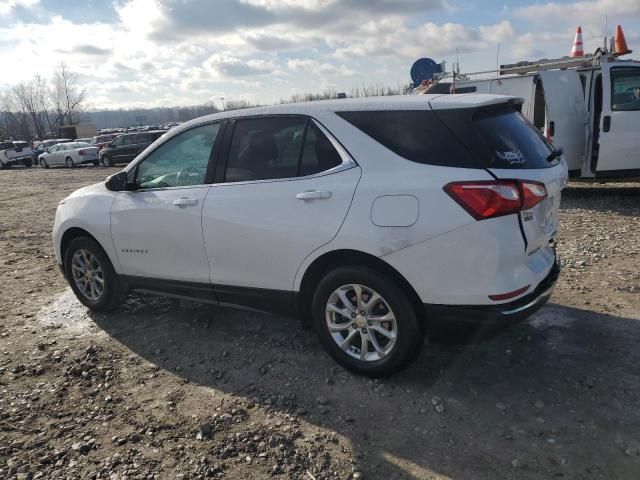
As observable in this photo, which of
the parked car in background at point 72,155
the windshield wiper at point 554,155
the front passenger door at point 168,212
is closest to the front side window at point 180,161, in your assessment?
the front passenger door at point 168,212

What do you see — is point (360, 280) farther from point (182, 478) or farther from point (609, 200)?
point (609, 200)

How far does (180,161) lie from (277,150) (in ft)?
3.25

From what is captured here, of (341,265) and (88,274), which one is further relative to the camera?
(88,274)

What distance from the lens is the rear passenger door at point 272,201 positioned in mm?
3334

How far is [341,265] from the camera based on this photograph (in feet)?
11.0

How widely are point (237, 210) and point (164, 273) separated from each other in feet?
3.42

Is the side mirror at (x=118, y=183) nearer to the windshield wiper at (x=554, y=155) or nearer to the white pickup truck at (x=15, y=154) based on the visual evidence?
the windshield wiper at (x=554, y=155)

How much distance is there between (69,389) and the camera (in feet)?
12.1

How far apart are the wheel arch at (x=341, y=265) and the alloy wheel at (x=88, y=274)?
2229 mm

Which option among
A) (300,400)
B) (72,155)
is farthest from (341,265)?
(72,155)

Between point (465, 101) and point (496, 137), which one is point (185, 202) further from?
point (496, 137)

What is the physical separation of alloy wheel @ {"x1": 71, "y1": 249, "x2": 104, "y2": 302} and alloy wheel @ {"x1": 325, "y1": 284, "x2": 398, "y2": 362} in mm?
Answer: 2496

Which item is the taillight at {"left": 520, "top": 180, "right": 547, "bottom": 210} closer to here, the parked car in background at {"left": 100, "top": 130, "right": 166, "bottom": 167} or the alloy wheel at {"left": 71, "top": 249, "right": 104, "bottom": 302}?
the alloy wheel at {"left": 71, "top": 249, "right": 104, "bottom": 302}

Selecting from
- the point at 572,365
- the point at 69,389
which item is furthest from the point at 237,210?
the point at 572,365
